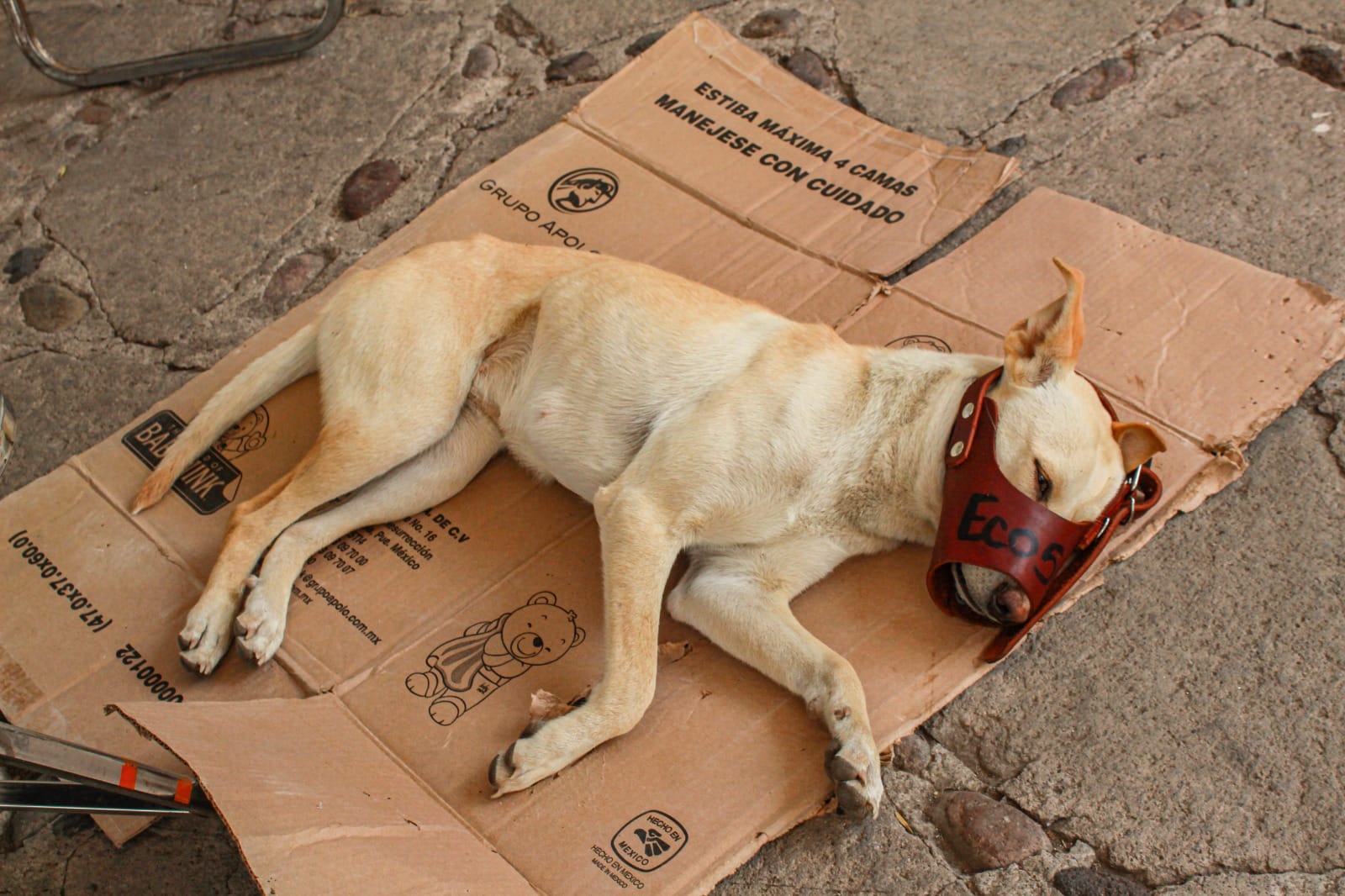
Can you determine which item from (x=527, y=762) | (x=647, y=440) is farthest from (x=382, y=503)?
(x=527, y=762)

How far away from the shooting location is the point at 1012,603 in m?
2.44

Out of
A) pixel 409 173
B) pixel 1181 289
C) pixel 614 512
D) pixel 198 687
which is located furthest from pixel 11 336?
pixel 1181 289

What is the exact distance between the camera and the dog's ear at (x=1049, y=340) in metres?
2.44

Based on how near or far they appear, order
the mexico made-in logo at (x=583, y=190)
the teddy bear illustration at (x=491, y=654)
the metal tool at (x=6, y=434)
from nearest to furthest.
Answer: the teddy bear illustration at (x=491, y=654) → the metal tool at (x=6, y=434) → the mexico made-in logo at (x=583, y=190)

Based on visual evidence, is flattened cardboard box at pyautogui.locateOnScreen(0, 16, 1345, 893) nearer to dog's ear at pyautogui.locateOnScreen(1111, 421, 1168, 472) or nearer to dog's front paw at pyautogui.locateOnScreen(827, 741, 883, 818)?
dog's front paw at pyautogui.locateOnScreen(827, 741, 883, 818)

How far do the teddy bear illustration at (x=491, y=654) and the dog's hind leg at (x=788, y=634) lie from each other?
32 centimetres

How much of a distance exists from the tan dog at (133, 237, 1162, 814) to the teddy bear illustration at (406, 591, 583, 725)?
28cm

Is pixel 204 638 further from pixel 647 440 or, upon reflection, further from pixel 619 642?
pixel 647 440

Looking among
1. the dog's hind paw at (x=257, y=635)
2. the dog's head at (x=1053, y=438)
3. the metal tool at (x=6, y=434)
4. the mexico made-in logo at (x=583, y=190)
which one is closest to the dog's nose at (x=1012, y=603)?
the dog's head at (x=1053, y=438)

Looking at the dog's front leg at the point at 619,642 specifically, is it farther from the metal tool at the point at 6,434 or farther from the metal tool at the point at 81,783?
the metal tool at the point at 6,434

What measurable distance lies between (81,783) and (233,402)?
133 cm

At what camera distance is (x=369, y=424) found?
2.99 meters

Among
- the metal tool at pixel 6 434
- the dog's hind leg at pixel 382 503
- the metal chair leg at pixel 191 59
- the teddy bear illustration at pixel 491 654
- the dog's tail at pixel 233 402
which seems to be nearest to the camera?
the teddy bear illustration at pixel 491 654

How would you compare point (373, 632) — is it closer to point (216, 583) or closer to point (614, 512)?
Result: point (216, 583)
